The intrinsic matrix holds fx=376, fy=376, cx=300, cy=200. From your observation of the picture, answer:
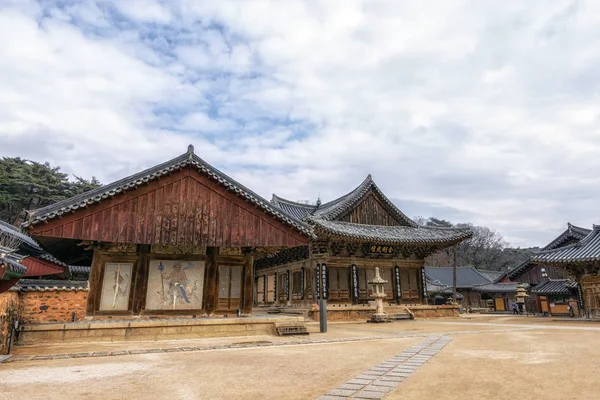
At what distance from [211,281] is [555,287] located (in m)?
34.5

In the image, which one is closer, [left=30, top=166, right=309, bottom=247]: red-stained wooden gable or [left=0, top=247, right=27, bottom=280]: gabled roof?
[left=0, top=247, right=27, bottom=280]: gabled roof

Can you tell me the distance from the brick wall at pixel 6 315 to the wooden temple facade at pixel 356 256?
15067mm

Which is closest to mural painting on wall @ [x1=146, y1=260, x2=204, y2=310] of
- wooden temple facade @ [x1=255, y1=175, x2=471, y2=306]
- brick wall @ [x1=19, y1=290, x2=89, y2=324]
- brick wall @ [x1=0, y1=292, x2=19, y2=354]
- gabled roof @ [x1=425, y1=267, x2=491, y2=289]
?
brick wall @ [x1=19, y1=290, x2=89, y2=324]

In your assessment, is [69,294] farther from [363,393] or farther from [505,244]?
[505,244]

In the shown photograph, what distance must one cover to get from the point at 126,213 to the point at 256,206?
16.6ft

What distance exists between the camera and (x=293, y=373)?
273 inches

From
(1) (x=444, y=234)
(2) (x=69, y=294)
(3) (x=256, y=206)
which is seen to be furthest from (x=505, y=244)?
(2) (x=69, y=294)

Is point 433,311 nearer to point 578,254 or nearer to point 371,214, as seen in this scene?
point 371,214

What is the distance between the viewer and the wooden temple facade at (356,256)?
963 inches

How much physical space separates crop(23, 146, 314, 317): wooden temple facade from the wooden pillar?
4 cm

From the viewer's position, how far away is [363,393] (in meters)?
5.38

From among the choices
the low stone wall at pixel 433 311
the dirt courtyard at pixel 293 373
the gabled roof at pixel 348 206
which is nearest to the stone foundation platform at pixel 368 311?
the low stone wall at pixel 433 311

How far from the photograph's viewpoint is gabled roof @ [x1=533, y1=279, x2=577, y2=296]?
33419 mm

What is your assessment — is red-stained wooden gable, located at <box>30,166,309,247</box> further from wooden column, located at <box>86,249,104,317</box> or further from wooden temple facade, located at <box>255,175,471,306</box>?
wooden temple facade, located at <box>255,175,471,306</box>
